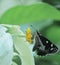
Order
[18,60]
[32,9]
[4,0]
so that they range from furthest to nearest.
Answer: [4,0] < [32,9] < [18,60]

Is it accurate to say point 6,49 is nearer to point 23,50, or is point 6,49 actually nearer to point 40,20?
point 23,50

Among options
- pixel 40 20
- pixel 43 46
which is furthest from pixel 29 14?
pixel 43 46

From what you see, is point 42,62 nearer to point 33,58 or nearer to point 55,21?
point 33,58

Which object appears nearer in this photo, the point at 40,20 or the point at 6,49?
the point at 6,49

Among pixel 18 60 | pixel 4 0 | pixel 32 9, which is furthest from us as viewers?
pixel 4 0

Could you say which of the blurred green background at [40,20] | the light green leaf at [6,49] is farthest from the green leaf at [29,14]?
the light green leaf at [6,49]

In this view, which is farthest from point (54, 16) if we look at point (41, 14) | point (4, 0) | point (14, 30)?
point (4, 0)

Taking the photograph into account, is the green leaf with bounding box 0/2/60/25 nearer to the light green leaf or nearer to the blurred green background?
the blurred green background
